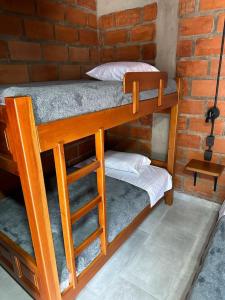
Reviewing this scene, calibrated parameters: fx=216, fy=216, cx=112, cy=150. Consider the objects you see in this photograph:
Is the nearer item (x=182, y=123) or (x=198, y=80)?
(x=198, y=80)

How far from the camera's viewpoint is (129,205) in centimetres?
157

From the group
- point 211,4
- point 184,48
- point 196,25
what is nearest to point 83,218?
point 184,48

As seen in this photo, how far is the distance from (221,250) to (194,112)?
123 cm

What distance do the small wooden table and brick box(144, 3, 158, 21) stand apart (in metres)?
1.43

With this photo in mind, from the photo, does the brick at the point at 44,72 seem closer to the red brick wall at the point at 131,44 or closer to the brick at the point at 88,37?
the brick at the point at 88,37

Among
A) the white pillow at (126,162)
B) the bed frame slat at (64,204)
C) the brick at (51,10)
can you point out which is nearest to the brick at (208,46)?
the white pillow at (126,162)

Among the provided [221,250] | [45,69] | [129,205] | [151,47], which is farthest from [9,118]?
[151,47]

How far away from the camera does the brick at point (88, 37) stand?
228cm

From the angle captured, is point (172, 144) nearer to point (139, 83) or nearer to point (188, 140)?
point (188, 140)

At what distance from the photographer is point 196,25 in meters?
1.83

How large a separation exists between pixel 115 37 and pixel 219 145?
1561 millimetres

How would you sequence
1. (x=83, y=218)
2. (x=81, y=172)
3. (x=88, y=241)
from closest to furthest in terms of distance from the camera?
(x=81, y=172), (x=88, y=241), (x=83, y=218)

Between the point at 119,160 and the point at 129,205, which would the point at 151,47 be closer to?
the point at 119,160

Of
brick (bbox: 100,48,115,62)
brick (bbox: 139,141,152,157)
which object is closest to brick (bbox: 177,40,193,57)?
brick (bbox: 100,48,115,62)
